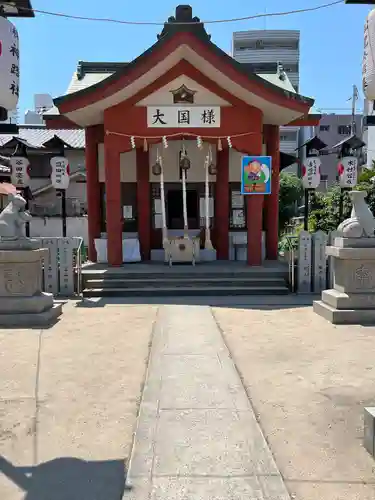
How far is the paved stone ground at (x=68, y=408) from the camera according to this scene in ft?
9.96

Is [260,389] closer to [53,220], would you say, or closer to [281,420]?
[281,420]

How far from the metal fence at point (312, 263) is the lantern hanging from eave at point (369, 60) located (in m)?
4.32

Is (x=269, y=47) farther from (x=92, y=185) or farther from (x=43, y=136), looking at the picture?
(x=92, y=185)

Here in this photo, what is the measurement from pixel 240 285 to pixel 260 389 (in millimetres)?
5626

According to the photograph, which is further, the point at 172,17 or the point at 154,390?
the point at 172,17

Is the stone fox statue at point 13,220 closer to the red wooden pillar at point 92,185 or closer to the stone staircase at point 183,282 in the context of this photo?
the stone staircase at point 183,282

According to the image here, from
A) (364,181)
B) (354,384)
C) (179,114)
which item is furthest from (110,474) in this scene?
(364,181)

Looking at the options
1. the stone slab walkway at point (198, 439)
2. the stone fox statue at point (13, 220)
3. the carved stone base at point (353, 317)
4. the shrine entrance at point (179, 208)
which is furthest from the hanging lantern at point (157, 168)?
the stone slab walkway at point (198, 439)

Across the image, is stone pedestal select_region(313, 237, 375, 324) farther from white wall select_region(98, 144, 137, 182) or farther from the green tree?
the green tree

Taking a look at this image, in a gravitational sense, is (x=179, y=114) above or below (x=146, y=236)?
above

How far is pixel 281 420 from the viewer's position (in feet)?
12.7

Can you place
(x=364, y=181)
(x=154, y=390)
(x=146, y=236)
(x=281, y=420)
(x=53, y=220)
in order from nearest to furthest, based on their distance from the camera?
(x=281, y=420) < (x=154, y=390) < (x=146, y=236) < (x=364, y=181) < (x=53, y=220)

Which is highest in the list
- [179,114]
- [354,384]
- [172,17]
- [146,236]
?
[172,17]

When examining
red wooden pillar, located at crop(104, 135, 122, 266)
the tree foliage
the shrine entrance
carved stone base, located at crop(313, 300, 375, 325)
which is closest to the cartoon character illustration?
the shrine entrance
